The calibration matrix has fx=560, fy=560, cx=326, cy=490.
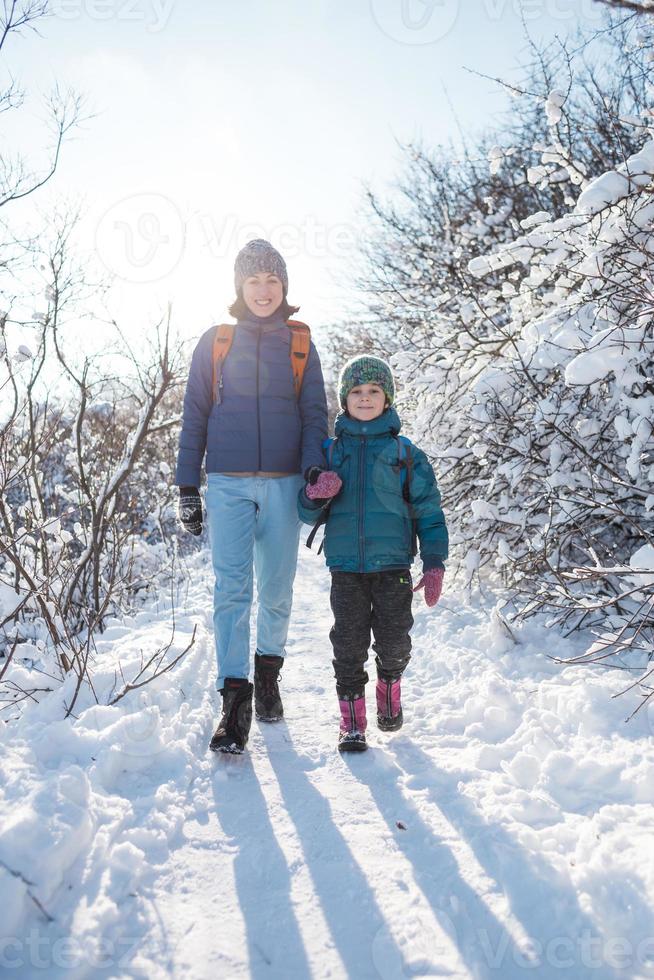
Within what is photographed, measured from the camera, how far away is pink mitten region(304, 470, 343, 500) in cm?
249

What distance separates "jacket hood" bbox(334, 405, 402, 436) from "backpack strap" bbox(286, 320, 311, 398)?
0.95 feet

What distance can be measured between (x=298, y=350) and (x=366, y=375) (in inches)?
14.4

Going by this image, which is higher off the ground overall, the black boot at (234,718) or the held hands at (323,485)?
the held hands at (323,485)

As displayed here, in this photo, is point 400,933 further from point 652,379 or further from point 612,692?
point 652,379

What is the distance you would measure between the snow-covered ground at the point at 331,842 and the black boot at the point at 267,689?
0.21 feet

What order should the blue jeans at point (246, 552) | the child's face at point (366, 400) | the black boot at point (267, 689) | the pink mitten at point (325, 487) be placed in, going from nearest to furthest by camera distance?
1. the pink mitten at point (325, 487)
2. the blue jeans at point (246, 552)
3. the child's face at point (366, 400)
4. the black boot at point (267, 689)

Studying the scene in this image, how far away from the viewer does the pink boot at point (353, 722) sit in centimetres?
253

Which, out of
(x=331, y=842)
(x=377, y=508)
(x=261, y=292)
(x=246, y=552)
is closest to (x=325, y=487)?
(x=377, y=508)

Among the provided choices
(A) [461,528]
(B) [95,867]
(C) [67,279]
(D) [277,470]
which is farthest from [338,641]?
(C) [67,279]

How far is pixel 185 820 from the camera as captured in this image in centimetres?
193

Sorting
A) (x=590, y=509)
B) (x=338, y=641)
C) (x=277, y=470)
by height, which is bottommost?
(x=338, y=641)

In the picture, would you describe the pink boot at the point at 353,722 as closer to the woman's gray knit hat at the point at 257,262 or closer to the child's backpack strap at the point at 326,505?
the child's backpack strap at the point at 326,505

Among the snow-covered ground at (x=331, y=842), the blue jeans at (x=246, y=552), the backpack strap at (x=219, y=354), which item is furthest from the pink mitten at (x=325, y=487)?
the snow-covered ground at (x=331, y=842)

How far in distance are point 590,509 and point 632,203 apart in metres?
1.60
